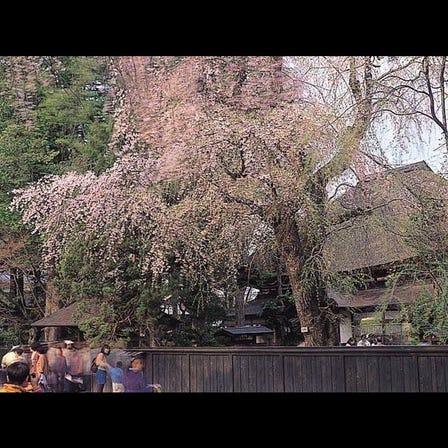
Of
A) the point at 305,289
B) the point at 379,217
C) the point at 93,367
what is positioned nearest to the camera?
the point at 379,217

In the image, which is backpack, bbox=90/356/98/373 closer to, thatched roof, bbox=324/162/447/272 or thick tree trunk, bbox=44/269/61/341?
thick tree trunk, bbox=44/269/61/341

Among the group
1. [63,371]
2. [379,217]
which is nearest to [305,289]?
[379,217]

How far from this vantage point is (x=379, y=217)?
736 centimetres

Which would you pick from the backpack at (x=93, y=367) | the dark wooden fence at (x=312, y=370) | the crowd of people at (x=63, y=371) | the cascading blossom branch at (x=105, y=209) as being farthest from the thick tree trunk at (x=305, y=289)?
the backpack at (x=93, y=367)

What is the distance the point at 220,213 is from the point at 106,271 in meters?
1.77

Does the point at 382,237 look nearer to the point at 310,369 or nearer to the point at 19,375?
the point at 310,369

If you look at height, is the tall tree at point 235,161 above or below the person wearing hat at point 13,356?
above

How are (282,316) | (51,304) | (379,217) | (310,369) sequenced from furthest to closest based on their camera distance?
(51,304)
(282,316)
(379,217)
(310,369)

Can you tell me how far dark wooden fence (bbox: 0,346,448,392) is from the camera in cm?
602

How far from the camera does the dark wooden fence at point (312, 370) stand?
237 inches

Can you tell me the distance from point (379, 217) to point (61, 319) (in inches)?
177

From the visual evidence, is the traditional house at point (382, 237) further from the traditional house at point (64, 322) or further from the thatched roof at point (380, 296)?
the traditional house at point (64, 322)

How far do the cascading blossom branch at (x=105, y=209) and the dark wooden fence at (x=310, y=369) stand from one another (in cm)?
152

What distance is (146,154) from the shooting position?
774 centimetres
